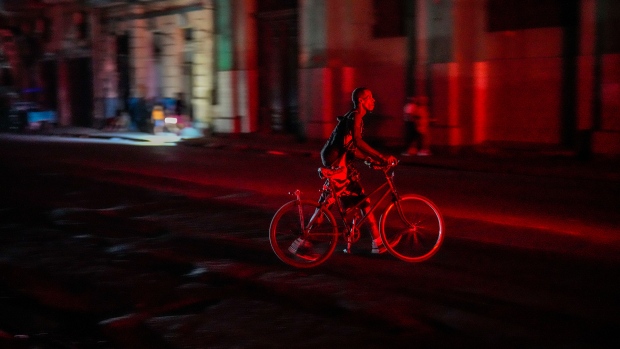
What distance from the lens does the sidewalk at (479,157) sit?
54.2 feet

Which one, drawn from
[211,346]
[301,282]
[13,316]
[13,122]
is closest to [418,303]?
[301,282]

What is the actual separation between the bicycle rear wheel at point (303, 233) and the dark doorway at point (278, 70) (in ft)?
61.7

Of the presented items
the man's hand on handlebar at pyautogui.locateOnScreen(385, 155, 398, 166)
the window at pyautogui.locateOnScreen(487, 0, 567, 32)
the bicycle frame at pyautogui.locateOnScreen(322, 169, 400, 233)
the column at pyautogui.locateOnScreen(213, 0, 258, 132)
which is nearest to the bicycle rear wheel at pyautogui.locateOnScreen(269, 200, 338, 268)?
the bicycle frame at pyautogui.locateOnScreen(322, 169, 400, 233)

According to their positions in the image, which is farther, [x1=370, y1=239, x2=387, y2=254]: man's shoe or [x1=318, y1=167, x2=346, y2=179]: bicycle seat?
[x1=370, y1=239, x2=387, y2=254]: man's shoe

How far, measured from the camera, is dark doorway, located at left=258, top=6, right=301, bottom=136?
87.4 ft

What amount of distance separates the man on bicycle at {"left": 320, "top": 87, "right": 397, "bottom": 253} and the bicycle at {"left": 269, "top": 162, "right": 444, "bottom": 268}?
64mm

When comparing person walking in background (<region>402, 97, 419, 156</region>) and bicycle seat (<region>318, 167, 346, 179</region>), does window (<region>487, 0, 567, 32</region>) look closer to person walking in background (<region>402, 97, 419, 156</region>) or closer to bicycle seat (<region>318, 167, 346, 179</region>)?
person walking in background (<region>402, 97, 419, 156</region>)

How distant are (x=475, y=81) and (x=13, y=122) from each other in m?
23.0

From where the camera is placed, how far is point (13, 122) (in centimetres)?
3481

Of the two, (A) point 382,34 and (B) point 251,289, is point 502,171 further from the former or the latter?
(B) point 251,289

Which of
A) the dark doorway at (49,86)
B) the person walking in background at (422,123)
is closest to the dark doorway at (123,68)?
the dark doorway at (49,86)

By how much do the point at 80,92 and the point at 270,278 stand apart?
3310cm

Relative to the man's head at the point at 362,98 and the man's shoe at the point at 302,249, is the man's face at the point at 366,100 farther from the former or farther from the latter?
the man's shoe at the point at 302,249

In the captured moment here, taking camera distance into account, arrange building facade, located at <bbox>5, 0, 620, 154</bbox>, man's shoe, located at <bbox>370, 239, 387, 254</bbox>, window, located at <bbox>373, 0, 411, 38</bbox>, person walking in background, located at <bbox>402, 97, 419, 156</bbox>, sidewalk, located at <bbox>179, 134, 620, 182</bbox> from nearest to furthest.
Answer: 1. man's shoe, located at <bbox>370, 239, 387, 254</bbox>
2. sidewalk, located at <bbox>179, 134, 620, 182</bbox>
3. building facade, located at <bbox>5, 0, 620, 154</bbox>
4. person walking in background, located at <bbox>402, 97, 419, 156</bbox>
5. window, located at <bbox>373, 0, 411, 38</bbox>
